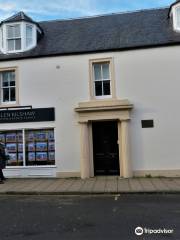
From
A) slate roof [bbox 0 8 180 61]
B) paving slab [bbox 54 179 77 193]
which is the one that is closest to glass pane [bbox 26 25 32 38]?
slate roof [bbox 0 8 180 61]

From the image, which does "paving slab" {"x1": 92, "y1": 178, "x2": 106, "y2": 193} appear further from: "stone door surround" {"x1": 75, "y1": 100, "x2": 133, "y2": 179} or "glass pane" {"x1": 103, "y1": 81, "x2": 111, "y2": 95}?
"glass pane" {"x1": 103, "y1": 81, "x2": 111, "y2": 95}

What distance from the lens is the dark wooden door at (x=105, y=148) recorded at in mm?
15969

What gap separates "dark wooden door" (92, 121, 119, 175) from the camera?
16.0 m

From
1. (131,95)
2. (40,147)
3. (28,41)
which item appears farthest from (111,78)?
(28,41)

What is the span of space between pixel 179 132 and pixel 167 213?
6.88m

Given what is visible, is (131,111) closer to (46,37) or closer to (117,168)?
(117,168)

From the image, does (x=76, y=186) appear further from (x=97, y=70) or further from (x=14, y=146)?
(x=97, y=70)

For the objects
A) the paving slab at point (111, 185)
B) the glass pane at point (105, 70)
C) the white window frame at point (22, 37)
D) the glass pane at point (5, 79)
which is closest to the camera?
the paving slab at point (111, 185)

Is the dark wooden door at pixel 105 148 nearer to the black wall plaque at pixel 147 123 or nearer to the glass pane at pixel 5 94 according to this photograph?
the black wall plaque at pixel 147 123

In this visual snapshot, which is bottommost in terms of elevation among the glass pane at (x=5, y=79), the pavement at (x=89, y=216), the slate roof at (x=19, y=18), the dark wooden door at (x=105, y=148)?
the pavement at (x=89, y=216)

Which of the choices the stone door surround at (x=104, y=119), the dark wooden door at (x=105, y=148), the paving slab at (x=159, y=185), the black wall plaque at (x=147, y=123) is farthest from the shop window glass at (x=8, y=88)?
the paving slab at (x=159, y=185)

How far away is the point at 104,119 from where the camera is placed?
1547cm

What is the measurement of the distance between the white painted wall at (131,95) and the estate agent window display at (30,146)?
0.38 meters

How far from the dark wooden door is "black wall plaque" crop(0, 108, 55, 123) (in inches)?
81.3
